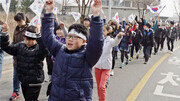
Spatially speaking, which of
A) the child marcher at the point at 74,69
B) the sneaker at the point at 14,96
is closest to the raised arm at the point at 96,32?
the child marcher at the point at 74,69

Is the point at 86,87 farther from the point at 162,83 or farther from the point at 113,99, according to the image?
the point at 162,83

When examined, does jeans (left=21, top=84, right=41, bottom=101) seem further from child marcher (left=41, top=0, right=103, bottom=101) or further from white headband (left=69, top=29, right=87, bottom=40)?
white headband (left=69, top=29, right=87, bottom=40)

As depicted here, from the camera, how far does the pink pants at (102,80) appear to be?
3541 mm

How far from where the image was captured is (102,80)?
368cm

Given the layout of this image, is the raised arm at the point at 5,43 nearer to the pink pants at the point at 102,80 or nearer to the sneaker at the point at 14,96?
the sneaker at the point at 14,96

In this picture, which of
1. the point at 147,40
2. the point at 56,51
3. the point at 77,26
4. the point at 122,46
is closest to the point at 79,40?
the point at 77,26

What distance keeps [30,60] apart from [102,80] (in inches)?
55.5

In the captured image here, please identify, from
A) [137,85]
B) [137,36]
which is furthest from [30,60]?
[137,36]

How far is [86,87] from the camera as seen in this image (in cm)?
203

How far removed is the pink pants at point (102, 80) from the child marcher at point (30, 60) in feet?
3.66

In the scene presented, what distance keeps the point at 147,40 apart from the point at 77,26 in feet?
23.1

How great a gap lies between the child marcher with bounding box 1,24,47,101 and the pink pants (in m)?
1.12

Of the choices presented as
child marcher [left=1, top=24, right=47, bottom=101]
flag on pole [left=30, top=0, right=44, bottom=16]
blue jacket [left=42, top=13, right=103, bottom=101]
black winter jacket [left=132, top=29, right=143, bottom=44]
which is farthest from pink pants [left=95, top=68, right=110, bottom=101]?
black winter jacket [left=132, top=29, right=143, bottom=44]

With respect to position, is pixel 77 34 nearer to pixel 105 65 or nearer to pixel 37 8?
pixel 105 65
